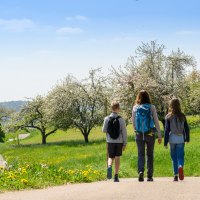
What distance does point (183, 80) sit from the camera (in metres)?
56.5

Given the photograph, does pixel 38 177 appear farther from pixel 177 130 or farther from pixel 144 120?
pixel 177 130

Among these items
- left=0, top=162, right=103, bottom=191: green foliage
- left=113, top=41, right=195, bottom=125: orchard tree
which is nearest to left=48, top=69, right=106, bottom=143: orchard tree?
left=113, top=41, right=195, bottom=125: orchard tree

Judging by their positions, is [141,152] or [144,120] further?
[141,152]

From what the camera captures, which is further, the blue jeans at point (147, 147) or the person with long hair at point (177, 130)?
the person with long hair at point (177, 130)

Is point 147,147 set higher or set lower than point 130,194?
higher

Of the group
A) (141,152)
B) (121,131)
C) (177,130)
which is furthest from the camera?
(121,131)

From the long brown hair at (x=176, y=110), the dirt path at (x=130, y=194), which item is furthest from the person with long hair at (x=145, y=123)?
the dirt path at (x=130, y=194)

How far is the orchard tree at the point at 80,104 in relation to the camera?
180 ft

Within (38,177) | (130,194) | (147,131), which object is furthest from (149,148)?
(38,177)

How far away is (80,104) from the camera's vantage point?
186 feet

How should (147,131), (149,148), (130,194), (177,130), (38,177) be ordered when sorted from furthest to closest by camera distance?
(38,177), (177,130), (149,148), (147,131), (130,194)

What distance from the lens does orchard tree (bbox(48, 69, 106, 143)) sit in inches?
2158

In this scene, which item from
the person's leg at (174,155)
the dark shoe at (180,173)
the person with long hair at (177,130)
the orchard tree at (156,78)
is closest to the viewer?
the dark shoe at (180,173)

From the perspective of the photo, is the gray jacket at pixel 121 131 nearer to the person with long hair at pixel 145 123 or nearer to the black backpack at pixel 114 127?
the black backpack at pixel 114 127
